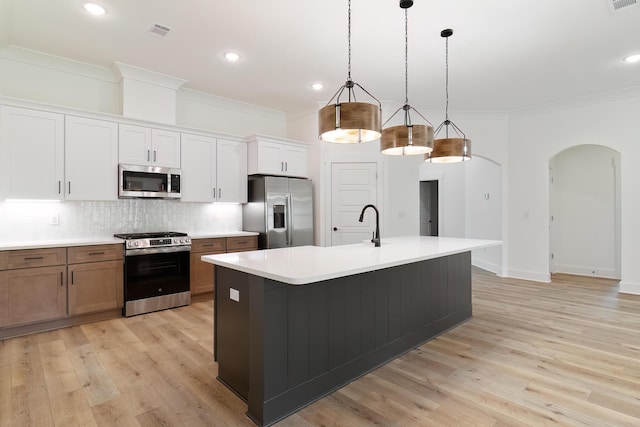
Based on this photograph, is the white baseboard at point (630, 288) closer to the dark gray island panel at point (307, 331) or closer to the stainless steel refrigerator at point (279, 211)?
the dark gray island panel at point (307, 331)

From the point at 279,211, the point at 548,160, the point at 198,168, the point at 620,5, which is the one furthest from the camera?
the point at 548,160

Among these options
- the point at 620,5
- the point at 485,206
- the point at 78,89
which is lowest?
the point at 485,206

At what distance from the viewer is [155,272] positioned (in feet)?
13.4

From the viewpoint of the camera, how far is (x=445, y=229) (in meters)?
8.23

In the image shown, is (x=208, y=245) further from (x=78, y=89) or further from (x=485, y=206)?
(x=485, y=206)

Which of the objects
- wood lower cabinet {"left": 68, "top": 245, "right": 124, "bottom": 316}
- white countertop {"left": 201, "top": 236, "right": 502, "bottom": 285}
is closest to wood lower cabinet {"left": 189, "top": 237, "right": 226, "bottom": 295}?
wood lower cabinet {"left": 68, "top": 245, "right": 124, "bottom": 316}

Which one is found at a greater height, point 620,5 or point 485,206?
point 620,5

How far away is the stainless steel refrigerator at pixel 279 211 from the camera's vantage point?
199 inches

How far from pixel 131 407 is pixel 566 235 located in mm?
7477

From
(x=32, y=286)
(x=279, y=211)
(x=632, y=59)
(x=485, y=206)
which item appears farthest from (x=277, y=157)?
(x=632, y=59)

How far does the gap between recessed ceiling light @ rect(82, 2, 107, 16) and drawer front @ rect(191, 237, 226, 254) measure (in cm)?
256

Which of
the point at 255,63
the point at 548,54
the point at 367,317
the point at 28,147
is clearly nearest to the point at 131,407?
the point at 367,317

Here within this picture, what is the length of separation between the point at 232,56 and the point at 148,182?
1.86 meters

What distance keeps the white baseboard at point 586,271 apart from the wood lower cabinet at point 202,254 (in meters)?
6.17
